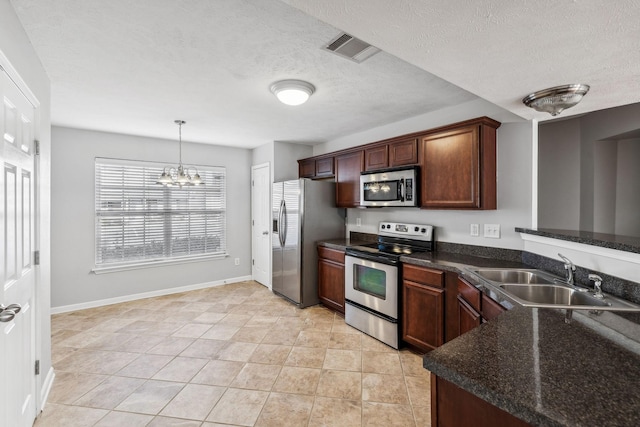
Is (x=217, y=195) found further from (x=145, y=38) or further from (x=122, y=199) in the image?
(x=145, y=38)

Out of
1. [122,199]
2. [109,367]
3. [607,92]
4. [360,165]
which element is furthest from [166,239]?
[607,92]

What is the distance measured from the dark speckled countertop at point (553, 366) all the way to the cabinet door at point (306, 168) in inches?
136

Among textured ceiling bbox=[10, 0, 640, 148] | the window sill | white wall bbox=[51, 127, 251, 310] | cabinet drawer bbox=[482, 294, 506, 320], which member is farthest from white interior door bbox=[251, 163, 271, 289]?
cabinet drawer bbox=[482, 294, 506, 320]

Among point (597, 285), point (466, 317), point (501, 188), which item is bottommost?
point (466, 317)

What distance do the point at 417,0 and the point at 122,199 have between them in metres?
4.58

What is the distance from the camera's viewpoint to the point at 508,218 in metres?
2.64

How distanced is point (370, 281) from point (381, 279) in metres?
0.17

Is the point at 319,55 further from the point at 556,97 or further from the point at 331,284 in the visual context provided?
the point at 331,284

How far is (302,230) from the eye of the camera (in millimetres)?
3865

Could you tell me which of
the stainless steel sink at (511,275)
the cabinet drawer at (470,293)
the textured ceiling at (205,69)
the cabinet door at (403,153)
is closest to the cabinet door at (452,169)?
the cabinet door at (403,153)

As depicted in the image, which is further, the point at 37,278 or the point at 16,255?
the point at 37,278

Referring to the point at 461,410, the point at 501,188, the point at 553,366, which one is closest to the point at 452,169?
the point at 501,188

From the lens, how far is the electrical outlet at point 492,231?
8.87 ft

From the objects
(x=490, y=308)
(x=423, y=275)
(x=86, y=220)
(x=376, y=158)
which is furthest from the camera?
(x=86, y=220)
